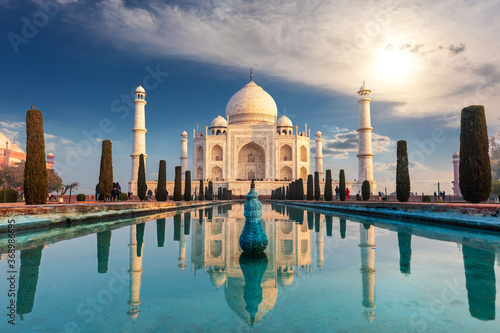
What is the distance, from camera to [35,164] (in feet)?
26.2

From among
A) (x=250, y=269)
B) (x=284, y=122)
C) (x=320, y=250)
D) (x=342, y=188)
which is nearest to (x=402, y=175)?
(x=342, y=188)

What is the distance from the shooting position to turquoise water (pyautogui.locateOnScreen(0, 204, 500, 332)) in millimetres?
1277

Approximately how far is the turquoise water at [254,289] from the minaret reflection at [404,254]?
0.05 feet

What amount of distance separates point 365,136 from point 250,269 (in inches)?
1024

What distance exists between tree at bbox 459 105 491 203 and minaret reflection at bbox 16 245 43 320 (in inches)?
336

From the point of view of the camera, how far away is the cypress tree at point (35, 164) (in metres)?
7.79

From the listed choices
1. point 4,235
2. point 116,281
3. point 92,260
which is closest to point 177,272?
point 116,281

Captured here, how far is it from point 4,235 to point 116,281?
3.03 m

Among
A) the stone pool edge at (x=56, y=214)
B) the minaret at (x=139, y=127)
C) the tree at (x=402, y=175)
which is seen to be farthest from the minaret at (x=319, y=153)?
the stone pool edge at (x=56, y=214)

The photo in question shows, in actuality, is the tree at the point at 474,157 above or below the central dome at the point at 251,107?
below

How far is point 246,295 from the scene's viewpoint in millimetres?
1593

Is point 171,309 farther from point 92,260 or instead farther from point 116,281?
point 92,260

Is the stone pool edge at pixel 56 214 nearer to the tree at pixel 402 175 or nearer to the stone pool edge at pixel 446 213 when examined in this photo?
the stone pool edge at pixel 446 213

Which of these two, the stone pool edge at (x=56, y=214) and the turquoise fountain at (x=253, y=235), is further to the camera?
the stone pool edge at (x=56, y=214)
